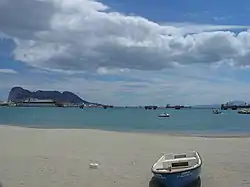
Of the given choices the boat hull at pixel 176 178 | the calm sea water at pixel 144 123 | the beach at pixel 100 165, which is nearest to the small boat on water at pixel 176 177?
the boat hull at pixel 176 178

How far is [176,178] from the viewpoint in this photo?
12.4 metres

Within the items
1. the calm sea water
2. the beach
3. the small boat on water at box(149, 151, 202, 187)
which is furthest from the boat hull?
the calm sea water

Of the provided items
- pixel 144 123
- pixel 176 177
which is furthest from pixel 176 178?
pixel 144 123

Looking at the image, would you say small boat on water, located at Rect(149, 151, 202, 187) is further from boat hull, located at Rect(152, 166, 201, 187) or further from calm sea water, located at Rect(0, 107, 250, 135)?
calm sea water, located at Rect(0, 107, 250, 135)

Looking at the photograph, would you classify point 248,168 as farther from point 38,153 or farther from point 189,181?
point 38,153

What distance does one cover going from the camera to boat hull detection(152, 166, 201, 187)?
1239cm

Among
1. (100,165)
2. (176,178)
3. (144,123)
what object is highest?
(144,123)

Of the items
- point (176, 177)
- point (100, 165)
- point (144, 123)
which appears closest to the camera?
point (176, 177)

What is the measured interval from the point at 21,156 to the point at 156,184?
8.81m

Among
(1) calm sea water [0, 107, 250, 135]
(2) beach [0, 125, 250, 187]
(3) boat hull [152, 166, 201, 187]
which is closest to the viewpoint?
(3) boat hull [152, 166, 201, 187]

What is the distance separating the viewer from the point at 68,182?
14156 mm

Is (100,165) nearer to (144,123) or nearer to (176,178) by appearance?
(176,178)

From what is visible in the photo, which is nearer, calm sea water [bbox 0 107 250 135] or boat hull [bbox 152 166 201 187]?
boat hull [bbox 152 166 201 187]

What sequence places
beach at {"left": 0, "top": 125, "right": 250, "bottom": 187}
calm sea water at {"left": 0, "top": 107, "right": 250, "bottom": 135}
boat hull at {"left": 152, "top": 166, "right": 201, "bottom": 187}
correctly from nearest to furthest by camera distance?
1. boat hull at {"left": 152, "top": 166, "right": 201, "bottom": 187}
2. beach at {"left": 0, "top": 125, "right": 250, "bottom": 187}
3. calm sea water at {"left": 0, "top": 107, "right": 250, "bottom": 135}
